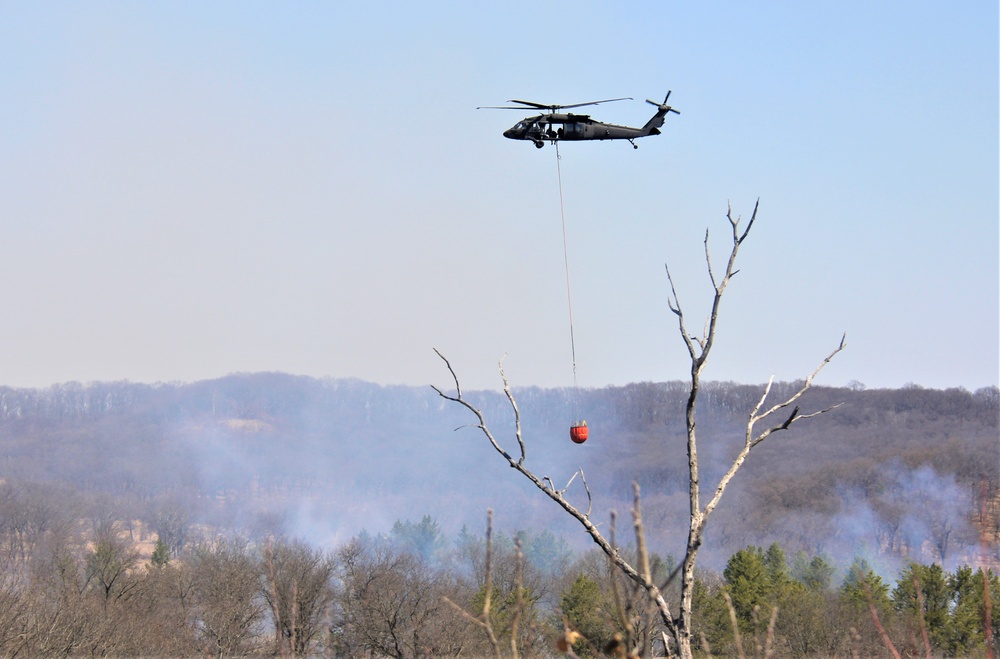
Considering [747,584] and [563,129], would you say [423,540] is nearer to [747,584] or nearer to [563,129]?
[747,584]

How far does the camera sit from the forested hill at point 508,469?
395 ft

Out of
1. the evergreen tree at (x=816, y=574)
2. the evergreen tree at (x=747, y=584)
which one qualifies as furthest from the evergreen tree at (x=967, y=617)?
the evergreen tree at (x=816, y=574)

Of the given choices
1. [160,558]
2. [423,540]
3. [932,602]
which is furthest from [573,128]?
[423,540]

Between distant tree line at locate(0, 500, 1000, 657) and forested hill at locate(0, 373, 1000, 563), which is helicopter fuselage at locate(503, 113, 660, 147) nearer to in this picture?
distant tree line at locate(0, 500, 1000, 657)

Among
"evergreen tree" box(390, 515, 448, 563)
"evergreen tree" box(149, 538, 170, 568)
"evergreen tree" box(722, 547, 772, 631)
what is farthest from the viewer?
"evergreen tree" box(390, 515, 448, 563)

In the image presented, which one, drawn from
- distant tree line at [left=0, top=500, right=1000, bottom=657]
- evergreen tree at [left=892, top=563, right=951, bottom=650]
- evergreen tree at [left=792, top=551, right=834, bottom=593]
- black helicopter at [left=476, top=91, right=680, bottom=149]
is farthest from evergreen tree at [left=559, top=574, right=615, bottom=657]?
black helicopter at [left=476, top=91, right=680, bottom=149]

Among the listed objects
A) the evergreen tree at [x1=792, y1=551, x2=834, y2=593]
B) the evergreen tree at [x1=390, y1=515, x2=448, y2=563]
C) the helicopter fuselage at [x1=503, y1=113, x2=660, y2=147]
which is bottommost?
the evergreen tree at [x1=390, y1=515, x2=448, y2=563]

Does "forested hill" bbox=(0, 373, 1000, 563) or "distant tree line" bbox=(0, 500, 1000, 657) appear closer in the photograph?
"distant tree line" bbox=(0, 500, 1000, 657)

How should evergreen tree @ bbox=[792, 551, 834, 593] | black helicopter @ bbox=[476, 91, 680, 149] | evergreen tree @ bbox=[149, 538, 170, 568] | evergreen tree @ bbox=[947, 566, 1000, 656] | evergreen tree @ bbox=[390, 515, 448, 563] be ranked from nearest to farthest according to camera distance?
black helicopter @ bbox=[476, 91, 680, 149] → evergreen tree @ bbox=[947, 566, 1000, 656] → evergreen tree @ bbox=[792, 551, 834, 593] → evergreen tree @ bbox=[149, 538, 170, 568] → evergreen tree @ bbox=[390, 515, 448, 563]

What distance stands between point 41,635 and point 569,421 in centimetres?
13787

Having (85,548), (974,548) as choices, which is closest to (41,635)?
(85,548)

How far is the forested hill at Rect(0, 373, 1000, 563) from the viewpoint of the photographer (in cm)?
12050

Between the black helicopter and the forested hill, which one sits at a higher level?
the black helicopter

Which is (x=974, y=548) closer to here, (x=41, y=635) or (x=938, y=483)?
(x=938, y=483)
